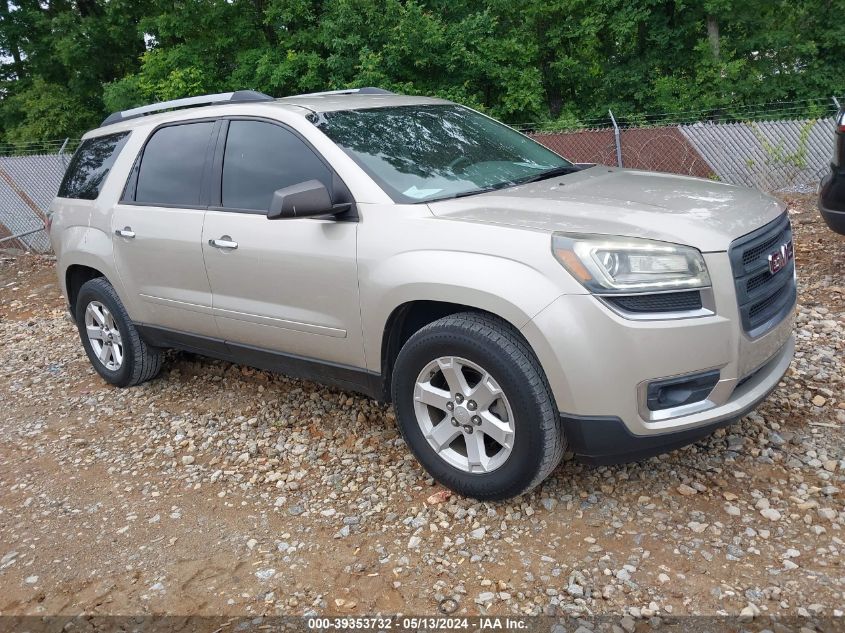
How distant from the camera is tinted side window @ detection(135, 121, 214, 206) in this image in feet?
14.1

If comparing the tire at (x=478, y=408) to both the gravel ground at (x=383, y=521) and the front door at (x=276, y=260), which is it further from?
the front door at (x=276, y=260)

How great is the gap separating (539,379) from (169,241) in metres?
2.50

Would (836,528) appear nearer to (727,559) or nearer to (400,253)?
(727,559)

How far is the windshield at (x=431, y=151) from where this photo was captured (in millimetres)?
3547

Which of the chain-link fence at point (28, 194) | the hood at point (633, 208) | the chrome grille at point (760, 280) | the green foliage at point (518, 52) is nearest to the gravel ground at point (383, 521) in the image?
the chrome grille at point (760, 280)

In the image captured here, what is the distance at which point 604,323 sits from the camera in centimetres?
273

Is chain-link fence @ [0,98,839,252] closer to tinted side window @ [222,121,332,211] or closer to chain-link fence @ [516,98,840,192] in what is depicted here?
chain-link fence @ [516,98,840,192]

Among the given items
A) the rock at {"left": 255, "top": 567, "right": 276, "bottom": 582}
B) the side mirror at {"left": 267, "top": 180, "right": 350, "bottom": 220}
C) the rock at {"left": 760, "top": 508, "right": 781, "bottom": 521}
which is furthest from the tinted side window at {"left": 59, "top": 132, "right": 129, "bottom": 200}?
the rock at {"left": 760, "top": 508, "right": 781, "bottom": 521}

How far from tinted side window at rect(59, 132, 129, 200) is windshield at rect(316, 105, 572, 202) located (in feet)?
6.33

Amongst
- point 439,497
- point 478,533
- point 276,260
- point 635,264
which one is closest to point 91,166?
point 276,260

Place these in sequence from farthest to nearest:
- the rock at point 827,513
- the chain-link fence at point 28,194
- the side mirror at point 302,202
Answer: the chain-link fence at point 28,194
the side mirror at point 302,202
the rock at point 827,513

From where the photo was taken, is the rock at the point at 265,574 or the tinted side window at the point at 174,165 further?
the tinted side window at the point at 174,165

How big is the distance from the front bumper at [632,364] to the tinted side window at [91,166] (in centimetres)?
347

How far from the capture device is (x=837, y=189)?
16.8ft
